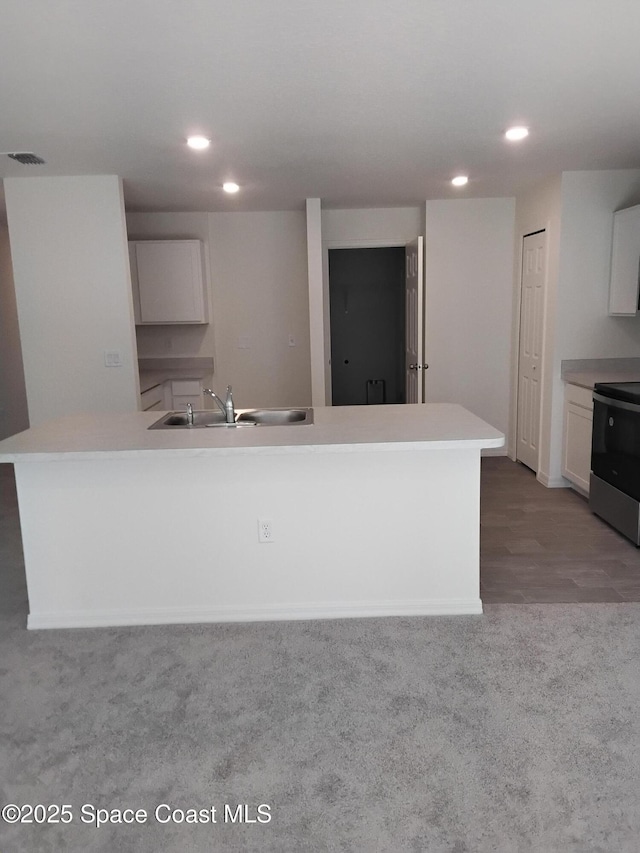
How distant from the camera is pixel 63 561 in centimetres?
291

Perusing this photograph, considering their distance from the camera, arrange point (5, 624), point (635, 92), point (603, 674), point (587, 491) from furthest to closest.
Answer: point (587, 491) < point (5, 624) < point (635, 92) < point (603, 674)

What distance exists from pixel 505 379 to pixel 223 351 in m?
2.60

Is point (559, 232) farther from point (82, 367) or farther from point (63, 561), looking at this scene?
point (63, 561)

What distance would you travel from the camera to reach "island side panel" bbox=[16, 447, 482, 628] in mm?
2846

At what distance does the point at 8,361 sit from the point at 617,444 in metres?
5.93

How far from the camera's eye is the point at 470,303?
564 centimetres

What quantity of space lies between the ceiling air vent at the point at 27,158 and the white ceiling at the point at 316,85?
0.22 feet

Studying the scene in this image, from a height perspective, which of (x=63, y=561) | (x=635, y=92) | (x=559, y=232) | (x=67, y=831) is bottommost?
(x=67, y=831)

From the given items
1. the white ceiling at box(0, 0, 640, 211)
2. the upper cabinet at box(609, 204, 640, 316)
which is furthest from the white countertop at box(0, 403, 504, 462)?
the upper cabinet at box(609, 204, 640, 316)

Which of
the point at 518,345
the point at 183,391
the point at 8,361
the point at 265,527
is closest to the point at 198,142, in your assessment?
the point at 265,527

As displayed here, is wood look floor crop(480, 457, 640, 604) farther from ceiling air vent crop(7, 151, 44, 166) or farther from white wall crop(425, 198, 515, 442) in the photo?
ceiling air vent crop(7, 151, 44, 166)

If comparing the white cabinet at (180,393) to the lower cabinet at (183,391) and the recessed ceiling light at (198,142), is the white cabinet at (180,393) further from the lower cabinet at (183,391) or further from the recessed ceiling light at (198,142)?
the recessed ceiling light at (198,142)

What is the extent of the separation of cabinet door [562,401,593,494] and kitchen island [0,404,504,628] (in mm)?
1737

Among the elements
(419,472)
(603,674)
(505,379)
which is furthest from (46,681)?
(505,379)
